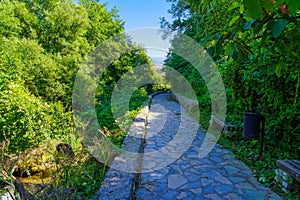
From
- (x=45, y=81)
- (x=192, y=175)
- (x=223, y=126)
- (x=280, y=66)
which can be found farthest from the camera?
(x=45, y=81)

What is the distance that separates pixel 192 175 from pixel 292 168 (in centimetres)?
127

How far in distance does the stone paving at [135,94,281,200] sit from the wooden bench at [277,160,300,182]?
14.6 inches

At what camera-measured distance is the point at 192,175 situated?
9.68 feet

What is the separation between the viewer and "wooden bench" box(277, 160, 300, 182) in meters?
2.14

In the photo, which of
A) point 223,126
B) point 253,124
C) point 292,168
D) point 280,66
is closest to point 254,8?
point 280,66

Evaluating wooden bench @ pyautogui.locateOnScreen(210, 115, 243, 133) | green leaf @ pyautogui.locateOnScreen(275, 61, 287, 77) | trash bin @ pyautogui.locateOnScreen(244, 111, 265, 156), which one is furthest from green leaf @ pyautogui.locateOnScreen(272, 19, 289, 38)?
wooden bench @ pyautogui.locateOnScreen(210, 115, 243, 133)

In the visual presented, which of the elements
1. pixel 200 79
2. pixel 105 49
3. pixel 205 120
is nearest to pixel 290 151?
pixel 205 120

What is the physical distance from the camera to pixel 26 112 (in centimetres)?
374

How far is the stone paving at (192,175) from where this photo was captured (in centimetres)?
247

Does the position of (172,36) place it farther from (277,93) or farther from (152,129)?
(277,93)

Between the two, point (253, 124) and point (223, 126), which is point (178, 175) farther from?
point (223, 126)

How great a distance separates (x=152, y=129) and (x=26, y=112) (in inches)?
120

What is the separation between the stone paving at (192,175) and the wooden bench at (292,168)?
371mm

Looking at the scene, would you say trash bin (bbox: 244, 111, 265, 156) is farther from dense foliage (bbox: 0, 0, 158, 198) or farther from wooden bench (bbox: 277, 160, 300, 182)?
dense foliage (bbox: 0, 0, 158, 198)
